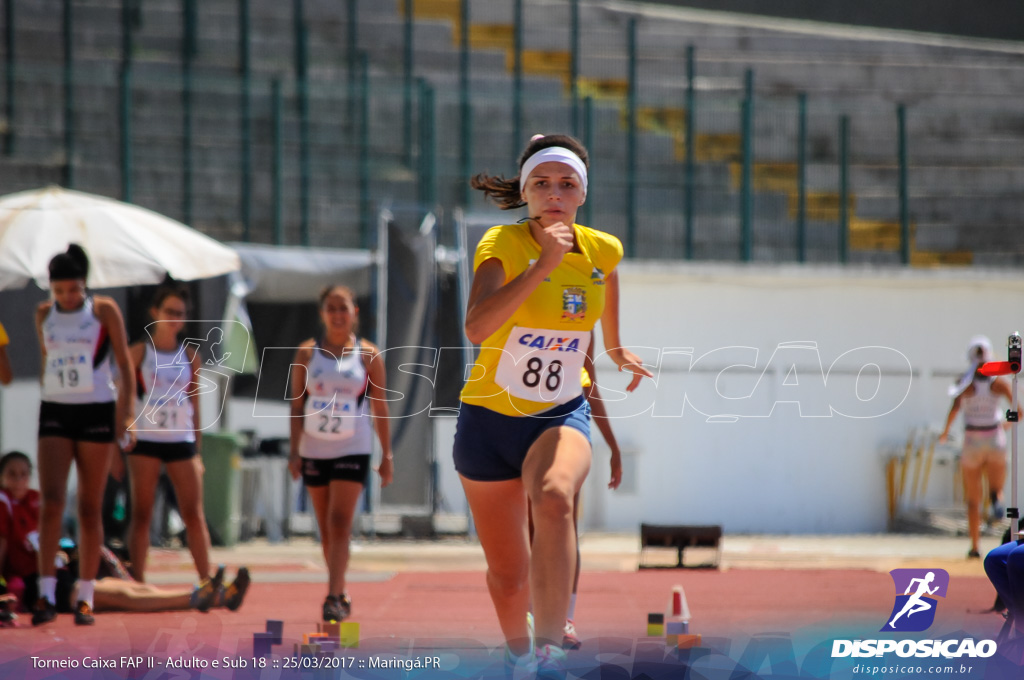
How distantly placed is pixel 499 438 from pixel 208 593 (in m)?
3.95

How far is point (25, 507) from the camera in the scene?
8.34 m

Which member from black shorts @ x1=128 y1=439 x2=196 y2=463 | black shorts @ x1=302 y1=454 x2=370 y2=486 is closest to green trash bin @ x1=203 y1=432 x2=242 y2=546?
black shorts @ x1=128 y1=439 x2=196 y2=463

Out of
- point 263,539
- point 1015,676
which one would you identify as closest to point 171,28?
point 263,539

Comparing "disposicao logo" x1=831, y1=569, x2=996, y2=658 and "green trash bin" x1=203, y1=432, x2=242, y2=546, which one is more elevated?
"disposicao logo" x1=831, y1=569, x2=996, y2=658

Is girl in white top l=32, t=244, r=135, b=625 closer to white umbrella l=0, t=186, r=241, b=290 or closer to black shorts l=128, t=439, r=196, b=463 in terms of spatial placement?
black shorts l=128, t=439, r=196, b=463

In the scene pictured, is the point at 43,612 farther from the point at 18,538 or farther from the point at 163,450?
the point at 163,450

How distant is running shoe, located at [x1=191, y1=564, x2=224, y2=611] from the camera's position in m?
8.12

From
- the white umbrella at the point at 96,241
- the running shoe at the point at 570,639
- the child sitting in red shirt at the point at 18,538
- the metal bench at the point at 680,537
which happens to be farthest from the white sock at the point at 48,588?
the metal bench at the point at 680,537

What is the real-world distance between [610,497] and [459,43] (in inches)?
335

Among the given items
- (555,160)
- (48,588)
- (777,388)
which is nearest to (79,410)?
(48,588)

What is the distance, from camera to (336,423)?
7828mm

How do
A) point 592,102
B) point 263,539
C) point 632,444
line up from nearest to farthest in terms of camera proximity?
point 263,539, point 632,444, point 592,102

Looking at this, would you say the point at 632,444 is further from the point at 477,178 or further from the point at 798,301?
the point at 477,178

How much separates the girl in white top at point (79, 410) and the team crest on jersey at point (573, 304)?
3534mm
